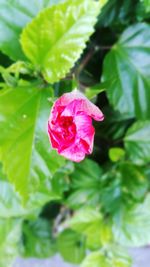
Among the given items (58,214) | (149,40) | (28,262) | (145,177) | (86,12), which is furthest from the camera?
(28,262)

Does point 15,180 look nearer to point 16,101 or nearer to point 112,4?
point 16,101

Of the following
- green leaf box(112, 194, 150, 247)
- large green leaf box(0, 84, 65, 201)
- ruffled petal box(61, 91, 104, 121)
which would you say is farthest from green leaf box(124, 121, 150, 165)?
ruffled petal box(61, 91, 104, 121)

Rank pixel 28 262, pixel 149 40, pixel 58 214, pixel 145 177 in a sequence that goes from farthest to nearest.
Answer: pixel 28 262 → pixel 58 214 → pixel 145 177 → pixel 149 40

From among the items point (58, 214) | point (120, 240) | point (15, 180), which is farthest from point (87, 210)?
point (15, 180)

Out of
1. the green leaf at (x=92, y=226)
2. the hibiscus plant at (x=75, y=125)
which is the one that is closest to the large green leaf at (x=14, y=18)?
the hibiscus plant at (x=75, y=125)

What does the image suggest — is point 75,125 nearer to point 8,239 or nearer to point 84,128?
point 84,128

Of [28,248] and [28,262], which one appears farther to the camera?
[28,262]
